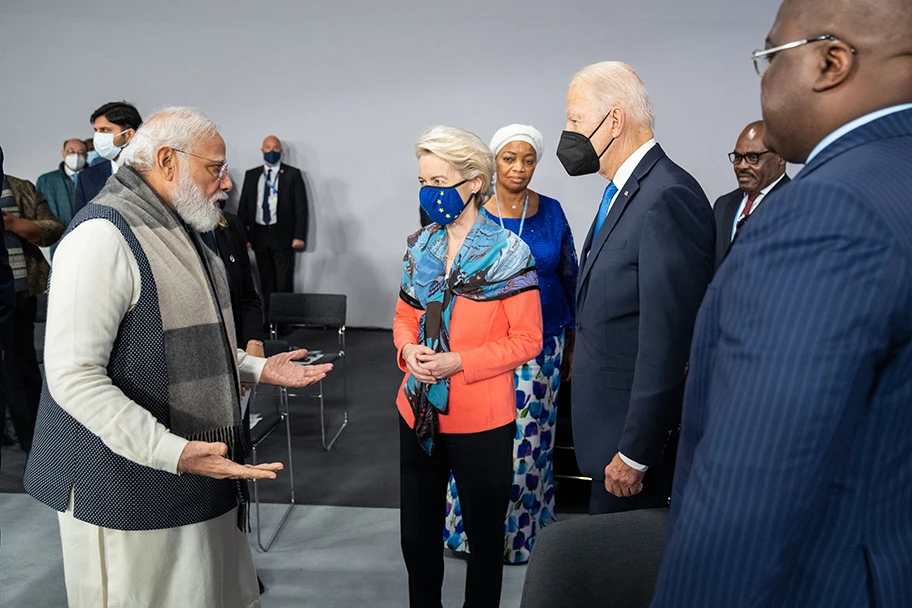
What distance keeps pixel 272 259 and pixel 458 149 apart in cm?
599

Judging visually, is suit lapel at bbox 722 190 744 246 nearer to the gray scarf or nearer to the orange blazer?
the orange blazer

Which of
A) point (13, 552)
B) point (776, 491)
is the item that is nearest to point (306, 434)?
point (13, 552)

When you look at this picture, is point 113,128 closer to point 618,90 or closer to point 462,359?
point 462,359

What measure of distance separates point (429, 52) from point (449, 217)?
571 cm

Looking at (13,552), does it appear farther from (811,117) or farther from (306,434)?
(811,117)

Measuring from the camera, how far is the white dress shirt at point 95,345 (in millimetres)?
1606

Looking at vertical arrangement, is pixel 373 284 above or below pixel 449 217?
below

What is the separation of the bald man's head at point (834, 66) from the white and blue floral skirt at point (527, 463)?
7.26 feet

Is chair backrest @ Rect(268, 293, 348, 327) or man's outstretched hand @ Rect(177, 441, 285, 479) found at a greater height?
man's outstretched hand @ Rect(177, 441, 285, 479)

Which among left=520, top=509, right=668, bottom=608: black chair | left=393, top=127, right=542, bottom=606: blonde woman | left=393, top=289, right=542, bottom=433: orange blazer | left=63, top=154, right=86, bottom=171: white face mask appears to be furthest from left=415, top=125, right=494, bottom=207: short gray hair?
left=63, top=154, right=86, bottom=171: white face mask

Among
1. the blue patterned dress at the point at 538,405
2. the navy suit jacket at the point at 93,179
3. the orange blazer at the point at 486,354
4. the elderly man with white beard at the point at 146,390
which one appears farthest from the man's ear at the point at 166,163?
the navy suit jacket at the point at 93,179

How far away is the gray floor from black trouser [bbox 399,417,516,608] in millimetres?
530

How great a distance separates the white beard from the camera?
6.11 feet

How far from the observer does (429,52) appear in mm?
7594
